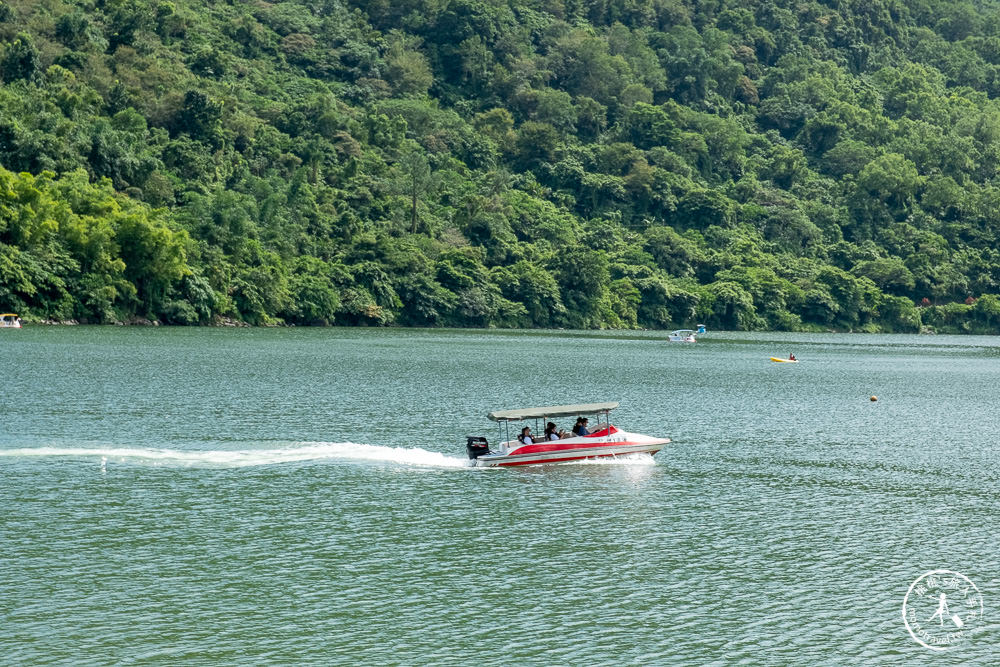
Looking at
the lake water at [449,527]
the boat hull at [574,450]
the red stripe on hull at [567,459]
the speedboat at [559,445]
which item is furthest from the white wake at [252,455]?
the red stripe on hull at [567,459]

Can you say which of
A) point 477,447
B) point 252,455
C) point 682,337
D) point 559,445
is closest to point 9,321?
point 252,455

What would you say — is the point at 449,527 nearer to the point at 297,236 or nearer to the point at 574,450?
the point at 574,450

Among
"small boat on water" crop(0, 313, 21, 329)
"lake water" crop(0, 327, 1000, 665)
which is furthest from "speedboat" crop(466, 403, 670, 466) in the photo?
"small boat on water" crop(0, 313, 21, 329)

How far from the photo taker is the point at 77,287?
114 m

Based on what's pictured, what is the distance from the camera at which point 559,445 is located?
148 ft

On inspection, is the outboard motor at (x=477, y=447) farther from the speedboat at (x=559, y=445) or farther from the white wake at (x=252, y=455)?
the white wake at (x=252, y=455)

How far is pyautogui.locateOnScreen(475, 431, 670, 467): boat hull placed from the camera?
145 ft

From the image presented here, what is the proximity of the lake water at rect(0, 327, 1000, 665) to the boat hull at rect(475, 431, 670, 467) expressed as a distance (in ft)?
1.98

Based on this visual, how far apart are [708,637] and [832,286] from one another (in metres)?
167

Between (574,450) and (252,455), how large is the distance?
507 inches

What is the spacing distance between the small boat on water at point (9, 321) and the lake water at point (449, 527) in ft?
118

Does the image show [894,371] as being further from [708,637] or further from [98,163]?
[98,163]

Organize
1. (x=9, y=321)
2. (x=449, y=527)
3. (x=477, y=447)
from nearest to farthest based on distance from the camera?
(x=449, y=527) → (x=477, y=447) → (x=9, y=321)

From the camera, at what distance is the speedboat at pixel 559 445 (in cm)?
4409
